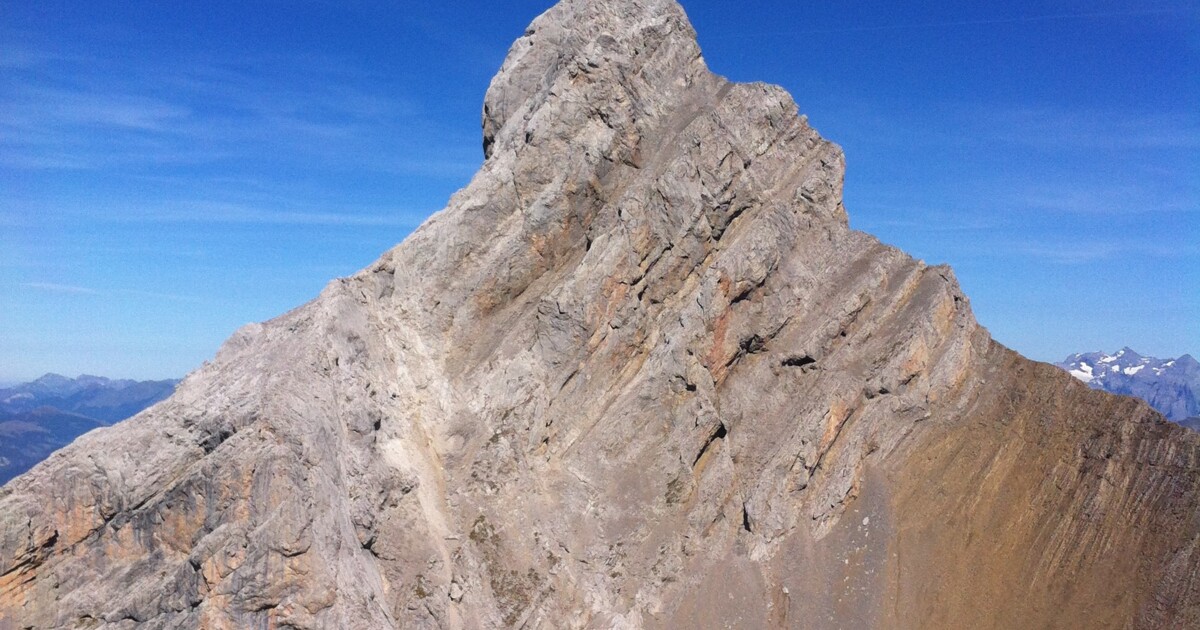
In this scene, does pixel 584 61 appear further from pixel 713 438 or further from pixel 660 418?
pixel 713 438

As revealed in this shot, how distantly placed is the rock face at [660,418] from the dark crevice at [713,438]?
271 mm

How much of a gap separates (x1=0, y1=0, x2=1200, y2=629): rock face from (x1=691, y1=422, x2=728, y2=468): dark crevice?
Result: 27 centimetres

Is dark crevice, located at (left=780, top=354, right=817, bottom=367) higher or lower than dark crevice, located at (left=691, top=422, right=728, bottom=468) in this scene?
higher

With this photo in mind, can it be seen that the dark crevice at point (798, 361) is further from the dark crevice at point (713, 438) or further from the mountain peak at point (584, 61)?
the mountain peak at point (584, 61)

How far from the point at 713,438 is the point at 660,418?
4.11 metres

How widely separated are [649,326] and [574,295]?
546cm

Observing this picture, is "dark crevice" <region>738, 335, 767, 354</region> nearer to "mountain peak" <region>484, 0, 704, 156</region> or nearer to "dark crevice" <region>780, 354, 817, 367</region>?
"dark crevice" <region>780, 354, 817, 367</region>

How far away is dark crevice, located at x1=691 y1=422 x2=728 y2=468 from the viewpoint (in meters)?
44.7

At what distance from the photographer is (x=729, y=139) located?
4803cm

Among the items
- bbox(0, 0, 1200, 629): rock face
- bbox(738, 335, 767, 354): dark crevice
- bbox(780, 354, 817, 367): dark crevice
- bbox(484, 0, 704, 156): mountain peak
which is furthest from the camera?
bbox(738, 335, 767, 354): dark crevice

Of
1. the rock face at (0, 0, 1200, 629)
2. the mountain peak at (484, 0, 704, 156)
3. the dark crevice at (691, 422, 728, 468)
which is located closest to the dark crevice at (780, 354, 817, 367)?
the rock face at (0, 0, 1200, 629)

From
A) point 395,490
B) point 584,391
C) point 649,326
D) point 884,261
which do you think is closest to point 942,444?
point 884,261

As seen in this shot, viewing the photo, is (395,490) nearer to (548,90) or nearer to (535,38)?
(548,90)

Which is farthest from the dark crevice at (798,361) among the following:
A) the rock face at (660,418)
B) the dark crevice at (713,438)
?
the dark crevice at (713,438)
